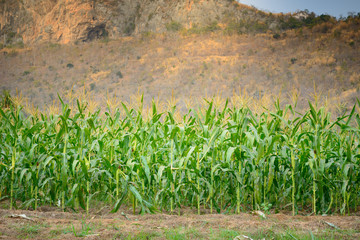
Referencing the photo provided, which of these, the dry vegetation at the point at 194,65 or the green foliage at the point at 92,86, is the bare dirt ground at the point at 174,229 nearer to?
the dry vegetation at the point at 194,65

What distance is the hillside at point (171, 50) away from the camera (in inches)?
1330

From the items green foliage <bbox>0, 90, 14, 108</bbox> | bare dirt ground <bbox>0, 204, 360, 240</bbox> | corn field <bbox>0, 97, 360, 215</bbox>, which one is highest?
green foliage <bbox>0, 90, 14, 108</bbox>

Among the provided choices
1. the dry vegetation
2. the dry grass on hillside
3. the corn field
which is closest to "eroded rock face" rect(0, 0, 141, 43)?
the dry vegetation

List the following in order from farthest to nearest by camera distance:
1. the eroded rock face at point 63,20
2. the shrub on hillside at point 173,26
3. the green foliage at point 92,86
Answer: the eroded rock face at point 63,20, the shrub on hillside at point 173,26, the green foliage at point 92,86

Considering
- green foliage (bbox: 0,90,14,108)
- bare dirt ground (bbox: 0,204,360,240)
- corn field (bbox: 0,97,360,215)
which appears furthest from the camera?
green foliage (bbox: 0,90,14,108)

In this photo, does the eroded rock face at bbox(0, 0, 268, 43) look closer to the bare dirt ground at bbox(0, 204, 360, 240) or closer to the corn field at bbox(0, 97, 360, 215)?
the corn field at bbox(0, 97, 360, 215)

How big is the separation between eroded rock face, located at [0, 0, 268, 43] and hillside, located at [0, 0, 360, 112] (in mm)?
151

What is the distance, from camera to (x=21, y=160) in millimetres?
4012

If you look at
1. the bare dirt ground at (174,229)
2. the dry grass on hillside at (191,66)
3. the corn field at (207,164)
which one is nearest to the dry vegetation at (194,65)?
the dry grass on hillside at (191,66)

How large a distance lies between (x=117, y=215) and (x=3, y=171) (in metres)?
1.89

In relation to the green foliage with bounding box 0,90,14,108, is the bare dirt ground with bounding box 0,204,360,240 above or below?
below

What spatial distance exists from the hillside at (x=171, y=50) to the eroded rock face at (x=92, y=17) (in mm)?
151

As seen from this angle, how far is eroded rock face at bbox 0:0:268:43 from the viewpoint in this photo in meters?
46.8

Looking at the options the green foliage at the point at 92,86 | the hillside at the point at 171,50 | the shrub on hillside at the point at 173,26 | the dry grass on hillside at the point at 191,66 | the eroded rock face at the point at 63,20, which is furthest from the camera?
the eroded rock face at the point at 63,20
